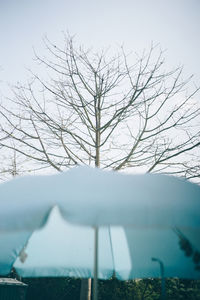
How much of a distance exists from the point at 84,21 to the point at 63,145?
366 centimetres

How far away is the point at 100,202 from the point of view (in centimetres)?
164

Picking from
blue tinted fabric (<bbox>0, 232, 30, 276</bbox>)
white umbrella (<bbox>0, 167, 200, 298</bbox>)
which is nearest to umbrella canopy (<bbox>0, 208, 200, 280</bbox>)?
blue tinted fabric (<bbox>0, 232, 30, 276</bbox>)

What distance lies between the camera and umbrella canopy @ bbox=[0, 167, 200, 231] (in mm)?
1594

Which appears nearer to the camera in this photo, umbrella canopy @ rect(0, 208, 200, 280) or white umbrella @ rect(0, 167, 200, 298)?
white umbrella @ rect(0, 167, 200, 298)

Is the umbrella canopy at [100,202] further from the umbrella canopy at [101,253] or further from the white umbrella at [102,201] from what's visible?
the umbrella canopy at [101,253]

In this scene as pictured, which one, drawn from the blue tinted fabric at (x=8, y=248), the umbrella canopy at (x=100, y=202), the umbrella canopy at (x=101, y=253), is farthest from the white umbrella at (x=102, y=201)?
the umbrella canopy at (x=101, y=253)

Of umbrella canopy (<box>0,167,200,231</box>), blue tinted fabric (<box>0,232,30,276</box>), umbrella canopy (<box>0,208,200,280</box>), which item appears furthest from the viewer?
umbrella canopy (<box>0,208,200,280</box>)

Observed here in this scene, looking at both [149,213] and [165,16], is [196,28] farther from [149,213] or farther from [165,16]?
[149,213]

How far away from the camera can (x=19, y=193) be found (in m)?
1.86

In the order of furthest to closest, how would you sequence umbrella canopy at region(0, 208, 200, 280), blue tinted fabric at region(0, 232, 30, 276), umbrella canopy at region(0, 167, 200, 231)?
umbrella canopy at region(0, 208, 200, 280) → blue tinted fabric at region(0, 232, 30, 276) → umbrella canopy at region(0, 167, 200, 231)

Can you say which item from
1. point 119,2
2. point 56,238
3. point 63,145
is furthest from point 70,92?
point 56,238

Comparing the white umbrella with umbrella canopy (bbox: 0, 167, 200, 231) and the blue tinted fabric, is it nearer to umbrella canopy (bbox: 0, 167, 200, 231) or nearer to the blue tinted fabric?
umbrella canopy (bbox: 0, 167, 200, 231)

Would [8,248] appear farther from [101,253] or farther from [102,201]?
[102,201]

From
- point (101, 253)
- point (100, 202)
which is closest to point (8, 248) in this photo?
point (101, 253)
